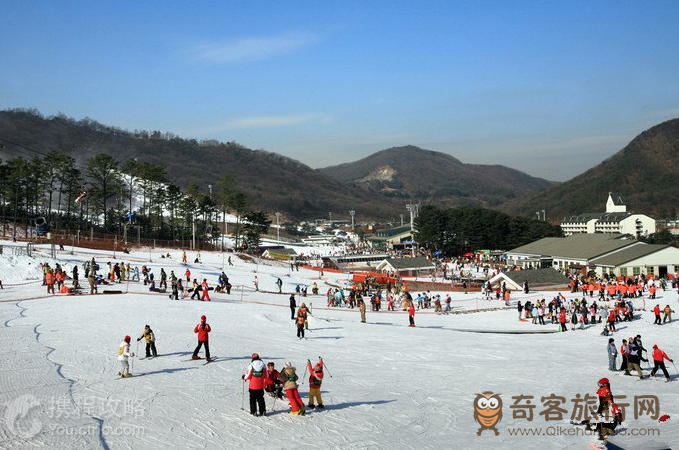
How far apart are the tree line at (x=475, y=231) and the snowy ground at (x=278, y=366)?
65140mm

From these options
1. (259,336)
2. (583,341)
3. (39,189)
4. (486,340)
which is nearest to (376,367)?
(259,336)

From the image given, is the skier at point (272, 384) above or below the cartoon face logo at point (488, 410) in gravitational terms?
above

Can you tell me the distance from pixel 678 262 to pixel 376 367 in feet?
149

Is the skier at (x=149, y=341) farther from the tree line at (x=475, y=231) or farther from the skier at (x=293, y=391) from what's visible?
the tree line at (x=475, y=231)

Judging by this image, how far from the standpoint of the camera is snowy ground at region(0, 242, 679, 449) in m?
10.4

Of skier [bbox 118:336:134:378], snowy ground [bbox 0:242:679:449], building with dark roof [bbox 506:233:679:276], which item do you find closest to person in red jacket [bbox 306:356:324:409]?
snowy ground [bbox 0:242:679:449]

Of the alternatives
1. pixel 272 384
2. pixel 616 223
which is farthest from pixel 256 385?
pixel 616 223

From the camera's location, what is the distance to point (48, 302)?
25484mm

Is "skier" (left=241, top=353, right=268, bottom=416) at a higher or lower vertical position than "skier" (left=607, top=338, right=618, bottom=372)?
higher

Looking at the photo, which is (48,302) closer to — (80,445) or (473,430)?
(80,445)

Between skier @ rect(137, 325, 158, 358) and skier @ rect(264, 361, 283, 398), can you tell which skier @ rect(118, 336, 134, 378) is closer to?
skier @ rect(137, 325, 158, 358)

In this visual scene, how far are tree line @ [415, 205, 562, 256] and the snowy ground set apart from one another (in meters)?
65.1

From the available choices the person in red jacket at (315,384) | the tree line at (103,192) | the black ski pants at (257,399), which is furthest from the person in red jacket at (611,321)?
the tree line at (103,192)

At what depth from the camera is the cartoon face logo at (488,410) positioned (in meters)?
11.7
